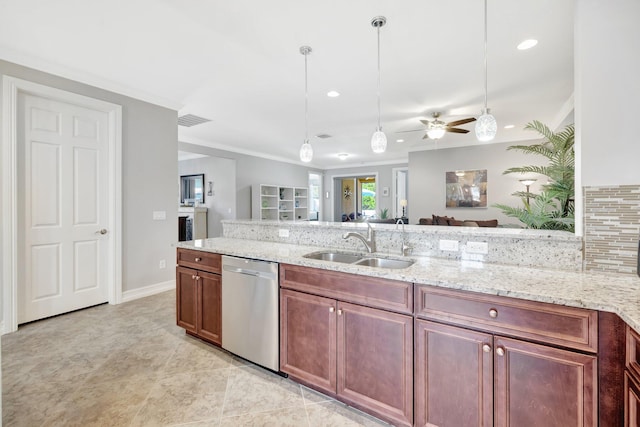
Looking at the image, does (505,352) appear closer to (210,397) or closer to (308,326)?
(308,326)

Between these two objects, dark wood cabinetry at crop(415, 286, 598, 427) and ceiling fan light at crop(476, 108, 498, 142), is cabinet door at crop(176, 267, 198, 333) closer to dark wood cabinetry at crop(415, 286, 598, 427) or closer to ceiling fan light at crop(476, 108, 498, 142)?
dark wood cabinetry at crop(415, 286, 598, 427)

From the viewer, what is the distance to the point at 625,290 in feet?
4.16

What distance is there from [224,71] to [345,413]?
10.5ft

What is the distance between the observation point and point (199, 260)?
8.13ft

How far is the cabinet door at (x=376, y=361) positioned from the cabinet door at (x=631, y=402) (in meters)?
0.78

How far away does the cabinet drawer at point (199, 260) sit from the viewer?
2.36 meters

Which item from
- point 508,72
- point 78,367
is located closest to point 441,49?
point 508,72

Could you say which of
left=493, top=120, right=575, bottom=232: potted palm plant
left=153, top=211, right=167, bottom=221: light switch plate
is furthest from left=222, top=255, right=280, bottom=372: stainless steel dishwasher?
left=153, top=211, right=167, bottom=221: light switch plate

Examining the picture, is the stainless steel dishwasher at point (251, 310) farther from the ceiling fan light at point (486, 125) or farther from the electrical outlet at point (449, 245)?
the ceiling fan light at point (486, 125)

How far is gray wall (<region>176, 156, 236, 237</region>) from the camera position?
22.5 ft

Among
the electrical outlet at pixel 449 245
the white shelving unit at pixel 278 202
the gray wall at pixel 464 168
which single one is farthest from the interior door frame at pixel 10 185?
the gray wall at pixel 464 168

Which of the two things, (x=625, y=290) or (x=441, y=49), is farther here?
(x=441, y=49)

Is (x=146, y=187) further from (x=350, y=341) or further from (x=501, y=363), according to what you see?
(x=501, y=363)

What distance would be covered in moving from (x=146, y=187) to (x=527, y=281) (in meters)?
4.07
